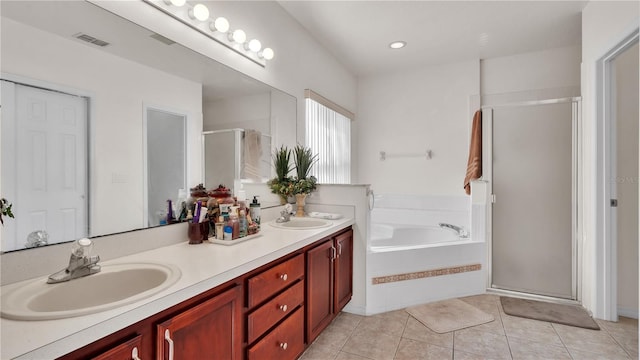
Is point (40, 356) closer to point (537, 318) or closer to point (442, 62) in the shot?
point (537, 318)

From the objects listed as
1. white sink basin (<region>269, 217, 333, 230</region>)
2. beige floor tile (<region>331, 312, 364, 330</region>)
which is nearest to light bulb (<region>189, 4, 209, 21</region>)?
white sink basin (<region>269, 217, 333, 230</region>)

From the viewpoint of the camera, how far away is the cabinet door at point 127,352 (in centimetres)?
73

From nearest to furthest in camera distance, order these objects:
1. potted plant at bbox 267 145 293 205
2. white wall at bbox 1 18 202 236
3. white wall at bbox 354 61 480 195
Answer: white wall at bbox 1 18 202 236, potted plant at bbox 267 145 293 205, white wall at bbox 354 61 480 195

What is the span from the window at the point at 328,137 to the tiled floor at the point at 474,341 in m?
1.51

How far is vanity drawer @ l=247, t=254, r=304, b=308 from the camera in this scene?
1253mm

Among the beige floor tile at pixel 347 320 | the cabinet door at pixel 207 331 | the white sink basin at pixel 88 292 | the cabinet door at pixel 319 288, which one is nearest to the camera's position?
the white sink basin at pixel 88 292

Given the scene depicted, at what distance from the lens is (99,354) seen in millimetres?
721

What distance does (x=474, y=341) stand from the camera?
6.63ft

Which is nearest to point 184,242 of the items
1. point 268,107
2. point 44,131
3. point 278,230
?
point 278,230

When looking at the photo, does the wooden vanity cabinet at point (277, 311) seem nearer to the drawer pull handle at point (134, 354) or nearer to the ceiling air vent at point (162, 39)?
the drawer pull handle at point (134, 354)

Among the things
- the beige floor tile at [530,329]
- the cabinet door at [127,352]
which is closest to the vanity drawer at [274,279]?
the cabinet door at [127,352]

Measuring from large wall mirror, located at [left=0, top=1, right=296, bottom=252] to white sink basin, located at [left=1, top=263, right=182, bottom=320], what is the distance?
192 millimetres

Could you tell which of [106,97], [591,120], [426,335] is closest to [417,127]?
[591,120]

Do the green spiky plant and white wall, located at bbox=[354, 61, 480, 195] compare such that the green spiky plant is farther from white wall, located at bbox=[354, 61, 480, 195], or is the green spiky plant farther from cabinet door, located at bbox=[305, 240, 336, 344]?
white wall, located at bbox=[354, 61, 480, 195]
